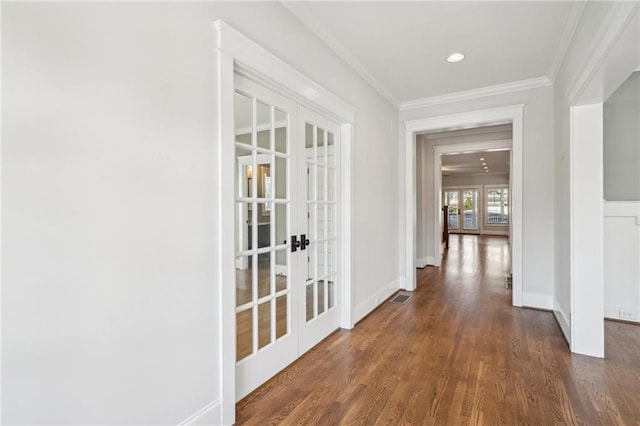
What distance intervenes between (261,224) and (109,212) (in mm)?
1021

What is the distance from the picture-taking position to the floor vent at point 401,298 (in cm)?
414

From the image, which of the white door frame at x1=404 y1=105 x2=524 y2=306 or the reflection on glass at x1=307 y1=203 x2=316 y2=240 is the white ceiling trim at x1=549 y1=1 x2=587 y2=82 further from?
the reflection on glass at x1=307 y1=203 x2=316 y2=240

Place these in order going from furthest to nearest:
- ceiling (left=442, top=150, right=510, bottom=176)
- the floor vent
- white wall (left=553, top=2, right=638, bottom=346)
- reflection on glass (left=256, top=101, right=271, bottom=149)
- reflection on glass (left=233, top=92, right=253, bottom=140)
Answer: ceiling (left=442, top=150, right=510, bottom=176)
the floor vent
reflection on glass (left=256, top=101, right=271, bottom=149)
reflection on glass (left=233, top=92, right=253, bottom=140)
white wall (left=553, top=2, right=638, bottom=346)

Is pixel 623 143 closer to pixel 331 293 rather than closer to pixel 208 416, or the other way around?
pixel 331 293

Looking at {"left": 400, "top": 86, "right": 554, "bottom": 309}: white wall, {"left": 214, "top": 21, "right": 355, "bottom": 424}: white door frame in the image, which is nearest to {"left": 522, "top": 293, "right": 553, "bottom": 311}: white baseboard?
{"left": 400, "top": 86, "right": 554, "bottom": 309}: white wall

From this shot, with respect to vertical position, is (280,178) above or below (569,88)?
below

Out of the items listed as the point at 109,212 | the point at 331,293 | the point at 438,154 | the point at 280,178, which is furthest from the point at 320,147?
the point at 438,154

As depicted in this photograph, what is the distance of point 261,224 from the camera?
7.23 feet

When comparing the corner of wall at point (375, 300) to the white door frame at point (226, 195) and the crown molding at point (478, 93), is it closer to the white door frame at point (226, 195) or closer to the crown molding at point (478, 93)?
the white door frame at point (226, 195)

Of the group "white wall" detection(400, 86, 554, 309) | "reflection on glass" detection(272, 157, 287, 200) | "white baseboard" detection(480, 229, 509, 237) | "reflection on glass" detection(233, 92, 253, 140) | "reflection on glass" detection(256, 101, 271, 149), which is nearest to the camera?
"reflection on glass" detection(233, 92, 253, 140)

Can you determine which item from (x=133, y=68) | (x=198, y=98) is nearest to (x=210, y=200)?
(x=198, y=98)

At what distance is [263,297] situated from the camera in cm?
221

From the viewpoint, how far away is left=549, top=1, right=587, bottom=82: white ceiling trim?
92.8 inches

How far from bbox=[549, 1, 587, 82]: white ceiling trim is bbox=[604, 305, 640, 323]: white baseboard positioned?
255 centimetres
